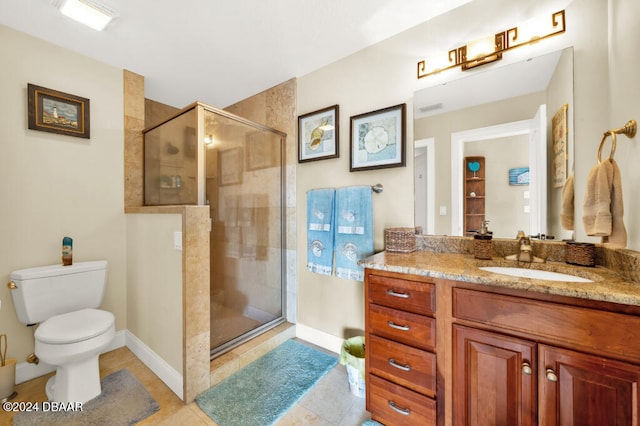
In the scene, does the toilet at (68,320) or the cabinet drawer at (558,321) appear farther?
the toilet at (68,320)

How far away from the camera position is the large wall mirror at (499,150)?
130 centimetres

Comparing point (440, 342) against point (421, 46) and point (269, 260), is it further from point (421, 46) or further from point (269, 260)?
point (421, 46)

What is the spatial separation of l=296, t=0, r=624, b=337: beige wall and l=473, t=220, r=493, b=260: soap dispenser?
16.2 inches

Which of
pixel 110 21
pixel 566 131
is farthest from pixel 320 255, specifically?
pixel 110 21

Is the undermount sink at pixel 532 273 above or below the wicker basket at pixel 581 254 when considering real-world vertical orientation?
below

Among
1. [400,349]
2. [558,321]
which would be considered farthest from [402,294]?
[558,321]

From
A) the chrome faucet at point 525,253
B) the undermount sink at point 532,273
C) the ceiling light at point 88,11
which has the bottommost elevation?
the undermount sink at point 532,273

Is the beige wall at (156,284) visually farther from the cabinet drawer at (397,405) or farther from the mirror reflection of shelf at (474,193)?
the mirror reflection of shelf at (474,193)

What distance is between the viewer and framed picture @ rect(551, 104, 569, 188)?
1280 mm

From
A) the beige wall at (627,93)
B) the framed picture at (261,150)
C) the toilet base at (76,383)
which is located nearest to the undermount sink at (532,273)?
the beige wall at (627,93)

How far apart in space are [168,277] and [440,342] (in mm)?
1692

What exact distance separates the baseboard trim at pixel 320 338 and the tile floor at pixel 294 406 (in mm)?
199

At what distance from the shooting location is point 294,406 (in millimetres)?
1488

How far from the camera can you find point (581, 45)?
122 cm
